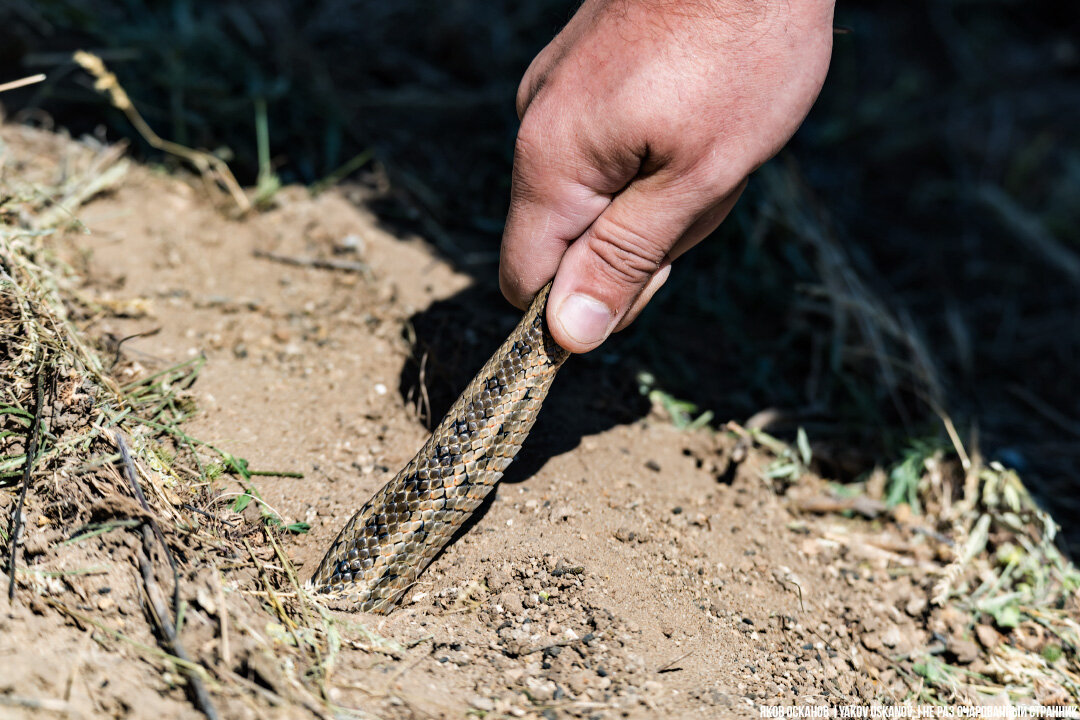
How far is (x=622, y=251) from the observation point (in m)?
2.72

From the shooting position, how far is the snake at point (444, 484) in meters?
2.79

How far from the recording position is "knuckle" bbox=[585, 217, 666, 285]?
Answer: 2.70 metres

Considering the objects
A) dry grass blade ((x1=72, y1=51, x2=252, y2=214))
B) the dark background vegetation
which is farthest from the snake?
dry grass blade ((x1=72, y1=51, x2=252, y2=214))

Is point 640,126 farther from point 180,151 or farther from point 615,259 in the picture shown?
point 180,151

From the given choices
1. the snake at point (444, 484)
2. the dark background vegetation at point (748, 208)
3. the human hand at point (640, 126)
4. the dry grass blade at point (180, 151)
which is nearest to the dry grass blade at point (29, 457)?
the snake at point (444, 484)

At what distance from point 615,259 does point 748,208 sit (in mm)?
2439

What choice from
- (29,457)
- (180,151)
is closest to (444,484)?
(29,457)

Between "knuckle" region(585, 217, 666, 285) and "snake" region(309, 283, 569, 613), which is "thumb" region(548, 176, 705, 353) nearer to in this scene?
"knuckle" region(585, 217, 666, 285)

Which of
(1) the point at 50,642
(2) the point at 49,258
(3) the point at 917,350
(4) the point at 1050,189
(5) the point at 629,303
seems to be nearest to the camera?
(1) the point at 50,642

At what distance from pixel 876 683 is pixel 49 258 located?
12.3 ft

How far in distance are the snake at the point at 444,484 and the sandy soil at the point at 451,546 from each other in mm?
114

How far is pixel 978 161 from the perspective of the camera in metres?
6.50

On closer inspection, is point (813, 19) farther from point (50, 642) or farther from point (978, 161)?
point (978, 161)

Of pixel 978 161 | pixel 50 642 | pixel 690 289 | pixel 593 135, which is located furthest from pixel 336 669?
pixel 978 161
